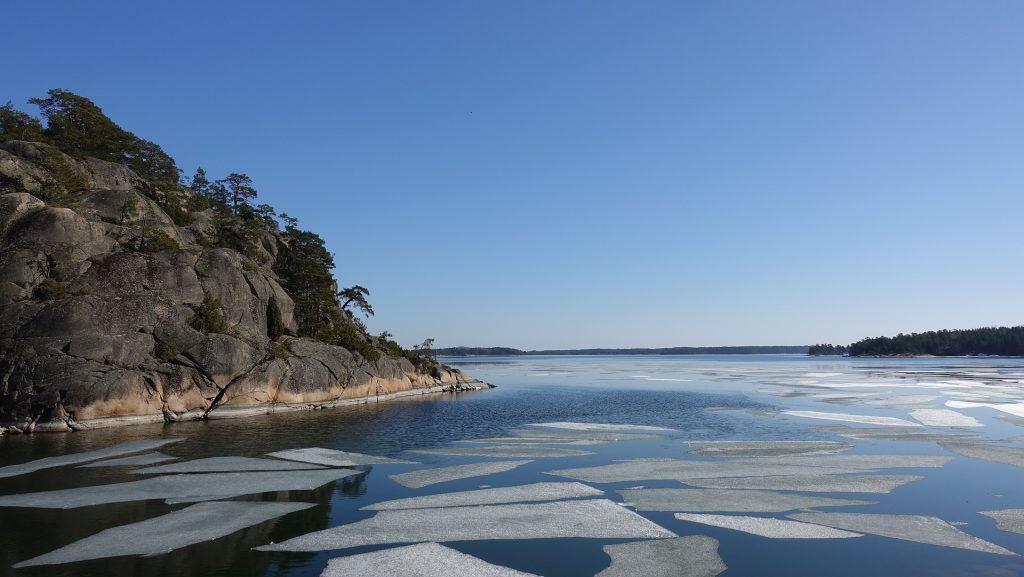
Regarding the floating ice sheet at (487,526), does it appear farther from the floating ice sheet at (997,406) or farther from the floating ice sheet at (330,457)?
the floating ice sheet at (997,406)

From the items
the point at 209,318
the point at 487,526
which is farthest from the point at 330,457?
the point at 209,318

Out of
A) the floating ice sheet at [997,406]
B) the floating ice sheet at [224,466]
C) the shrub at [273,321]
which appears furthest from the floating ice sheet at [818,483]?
the shrub at [273,321]

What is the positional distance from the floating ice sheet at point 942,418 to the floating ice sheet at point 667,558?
3033cm

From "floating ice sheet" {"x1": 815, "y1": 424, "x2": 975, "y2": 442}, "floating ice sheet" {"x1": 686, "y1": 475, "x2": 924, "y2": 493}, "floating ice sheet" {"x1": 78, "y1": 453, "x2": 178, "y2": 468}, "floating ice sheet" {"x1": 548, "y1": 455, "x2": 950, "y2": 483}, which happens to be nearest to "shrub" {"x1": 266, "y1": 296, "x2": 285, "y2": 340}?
"floating ice sheet" {"x1": 78, "y1": 453, "x2": 178, "y2": 468}

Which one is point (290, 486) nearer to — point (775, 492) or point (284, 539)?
point (284, 539)

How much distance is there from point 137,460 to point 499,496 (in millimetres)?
16715

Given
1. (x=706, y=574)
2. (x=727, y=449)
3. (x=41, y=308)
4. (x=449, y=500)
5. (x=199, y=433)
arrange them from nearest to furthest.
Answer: (x=706, y=574)
(x=449, y=500)
(x=727, y=449)
(x=199, y=433)
(x=41, y=308)

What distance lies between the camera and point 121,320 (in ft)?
129

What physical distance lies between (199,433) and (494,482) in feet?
68.1

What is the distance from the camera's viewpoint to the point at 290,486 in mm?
20531

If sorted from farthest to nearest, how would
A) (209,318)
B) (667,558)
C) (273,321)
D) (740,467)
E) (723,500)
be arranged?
(273,321)
(209,318)
(740,467)
(723,500)
(667,558)

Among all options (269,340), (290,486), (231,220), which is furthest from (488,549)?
(231,220)

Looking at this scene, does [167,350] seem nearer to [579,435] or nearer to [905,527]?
[579,435]

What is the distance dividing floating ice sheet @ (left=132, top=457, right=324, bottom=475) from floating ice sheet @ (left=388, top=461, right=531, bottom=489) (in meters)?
4.62
